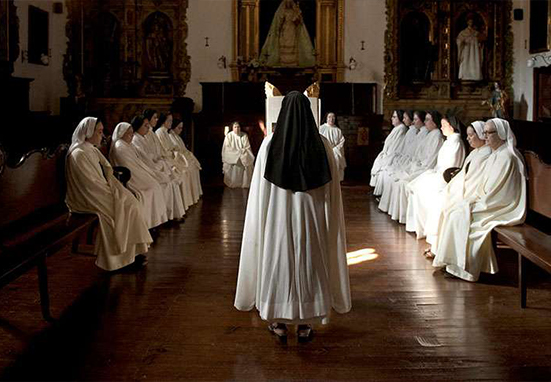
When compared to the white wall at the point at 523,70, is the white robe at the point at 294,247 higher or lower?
lower

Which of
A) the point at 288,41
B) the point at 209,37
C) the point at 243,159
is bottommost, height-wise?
the point at 243,159

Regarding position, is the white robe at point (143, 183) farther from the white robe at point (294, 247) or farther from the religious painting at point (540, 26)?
the religious painting at point (540, 26)

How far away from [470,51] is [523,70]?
141 cm

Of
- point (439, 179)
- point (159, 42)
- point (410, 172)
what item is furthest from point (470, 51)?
point (439, 179)

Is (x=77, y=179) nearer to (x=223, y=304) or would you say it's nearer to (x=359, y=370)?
(x=223, y=304)

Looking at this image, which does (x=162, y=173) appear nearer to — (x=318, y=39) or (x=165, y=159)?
(x=165, y=159)

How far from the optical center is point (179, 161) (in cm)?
1102

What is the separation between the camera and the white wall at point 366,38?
16922mm

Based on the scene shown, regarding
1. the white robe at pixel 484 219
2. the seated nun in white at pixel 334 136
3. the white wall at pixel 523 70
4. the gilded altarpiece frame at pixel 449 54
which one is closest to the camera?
the white robe at pixel 484 219

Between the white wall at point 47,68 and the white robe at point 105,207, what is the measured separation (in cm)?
842

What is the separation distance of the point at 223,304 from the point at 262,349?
42.9 inches

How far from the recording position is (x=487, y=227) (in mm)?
6070

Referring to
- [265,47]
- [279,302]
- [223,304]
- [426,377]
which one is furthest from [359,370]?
[265,47]

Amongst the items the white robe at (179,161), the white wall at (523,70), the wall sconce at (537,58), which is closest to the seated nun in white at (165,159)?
the white robe at (179,161)
